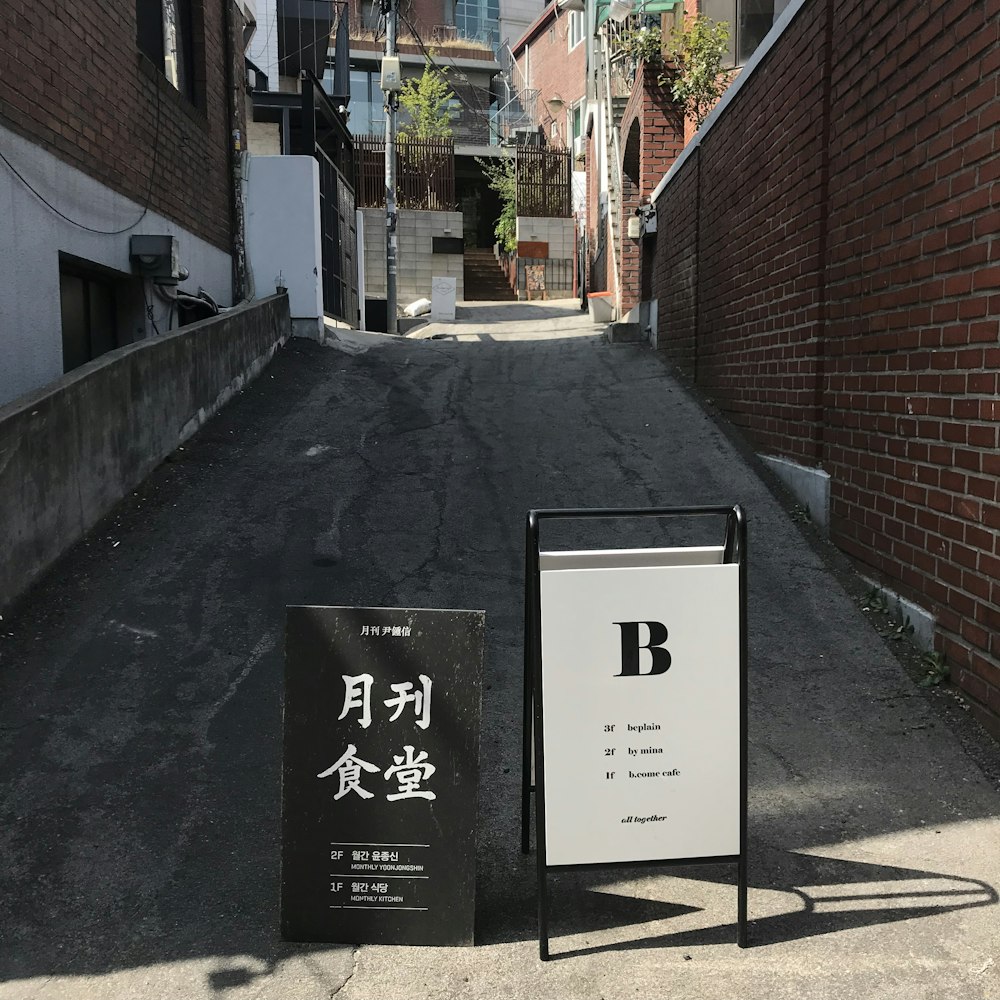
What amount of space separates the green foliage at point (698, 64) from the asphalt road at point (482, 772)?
653cm

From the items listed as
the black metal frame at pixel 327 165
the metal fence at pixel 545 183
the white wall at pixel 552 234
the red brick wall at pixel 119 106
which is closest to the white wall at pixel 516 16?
the metal fence at pixel 545 183

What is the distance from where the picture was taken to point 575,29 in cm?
3050

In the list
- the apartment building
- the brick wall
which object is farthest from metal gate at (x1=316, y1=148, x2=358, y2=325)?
the brick wall

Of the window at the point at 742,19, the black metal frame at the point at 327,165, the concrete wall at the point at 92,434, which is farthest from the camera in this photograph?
the black metal frame at the point at 327,165

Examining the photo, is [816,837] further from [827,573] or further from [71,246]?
[71,246]

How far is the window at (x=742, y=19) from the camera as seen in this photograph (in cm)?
1339

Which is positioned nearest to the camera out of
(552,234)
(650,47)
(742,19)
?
(650,47)

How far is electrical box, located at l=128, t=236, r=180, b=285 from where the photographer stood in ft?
27.6

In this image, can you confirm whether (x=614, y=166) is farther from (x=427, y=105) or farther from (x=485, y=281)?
(x=427, y=105)

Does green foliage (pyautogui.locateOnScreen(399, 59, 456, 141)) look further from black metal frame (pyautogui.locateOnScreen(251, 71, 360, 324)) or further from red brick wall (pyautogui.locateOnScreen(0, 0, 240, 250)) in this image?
red brick wall (pyautogui.locateOnScreen(0, 0, 240, 250))

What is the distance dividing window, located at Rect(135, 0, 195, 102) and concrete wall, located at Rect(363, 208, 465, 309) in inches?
529

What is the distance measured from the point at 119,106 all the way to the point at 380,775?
753 cm

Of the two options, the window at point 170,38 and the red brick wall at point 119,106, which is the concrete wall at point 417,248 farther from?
the window at point 170,38

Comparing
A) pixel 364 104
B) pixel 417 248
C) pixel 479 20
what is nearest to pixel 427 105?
pixel 364 104
